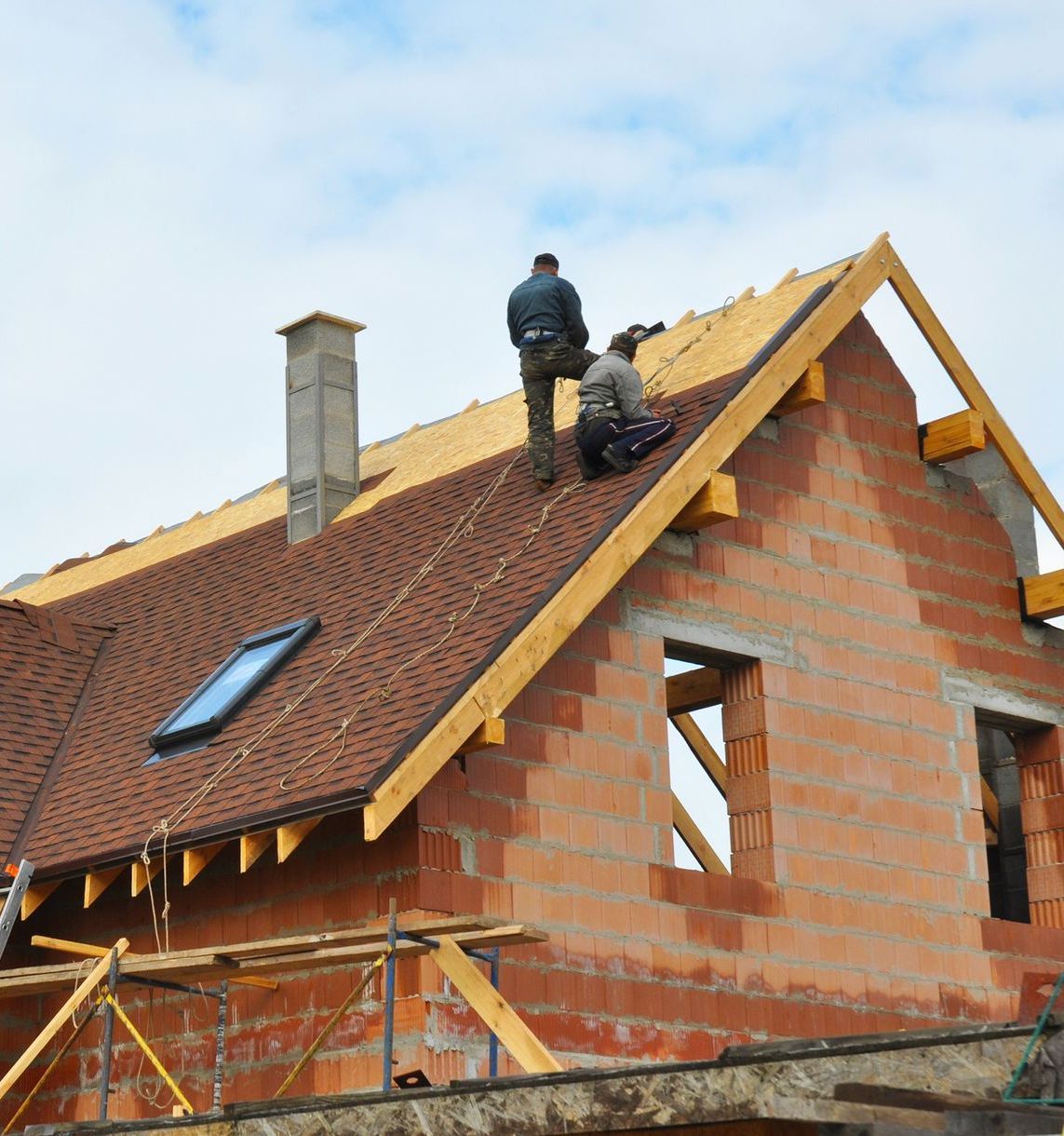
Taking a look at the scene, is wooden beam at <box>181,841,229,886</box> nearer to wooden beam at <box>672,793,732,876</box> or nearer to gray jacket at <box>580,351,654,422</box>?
gray jacket at <box>580,351,654,422</box>

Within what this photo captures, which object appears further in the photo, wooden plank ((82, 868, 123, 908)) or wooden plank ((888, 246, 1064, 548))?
wooden plank ((888, 246, 1064, 548))

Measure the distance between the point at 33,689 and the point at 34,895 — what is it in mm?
3537

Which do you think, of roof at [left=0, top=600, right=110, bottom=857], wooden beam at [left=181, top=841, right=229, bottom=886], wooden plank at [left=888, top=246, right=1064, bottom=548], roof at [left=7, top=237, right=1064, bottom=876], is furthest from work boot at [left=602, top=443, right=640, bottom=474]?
roof at [left=0, top=600, right=110, bottom=857]

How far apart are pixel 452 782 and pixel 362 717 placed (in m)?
0.74

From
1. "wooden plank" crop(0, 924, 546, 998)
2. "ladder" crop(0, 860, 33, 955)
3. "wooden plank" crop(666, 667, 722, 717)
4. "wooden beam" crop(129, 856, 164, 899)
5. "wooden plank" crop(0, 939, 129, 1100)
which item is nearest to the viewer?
"wooden plank" crop(0, 924, 546, 998)

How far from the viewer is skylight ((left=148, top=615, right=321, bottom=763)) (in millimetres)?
14719

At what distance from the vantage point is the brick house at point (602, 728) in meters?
12.9

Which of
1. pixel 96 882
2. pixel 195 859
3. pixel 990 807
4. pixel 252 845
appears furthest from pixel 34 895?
pixel 990 807

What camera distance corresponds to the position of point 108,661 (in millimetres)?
18188

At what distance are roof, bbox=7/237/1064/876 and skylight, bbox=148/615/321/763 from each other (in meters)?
0.12

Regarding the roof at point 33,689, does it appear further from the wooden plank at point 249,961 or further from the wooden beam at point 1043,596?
the wooden beam at point 1043,596

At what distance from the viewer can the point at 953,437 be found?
653 inches

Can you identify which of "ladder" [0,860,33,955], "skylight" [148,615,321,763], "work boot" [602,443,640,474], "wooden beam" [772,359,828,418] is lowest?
"ladder" [0,860,33,955]

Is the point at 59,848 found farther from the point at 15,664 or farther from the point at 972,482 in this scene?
the point at 972,482
